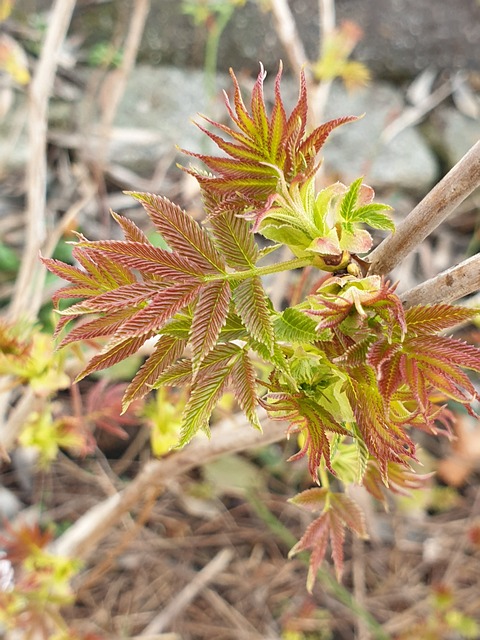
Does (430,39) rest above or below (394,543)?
above

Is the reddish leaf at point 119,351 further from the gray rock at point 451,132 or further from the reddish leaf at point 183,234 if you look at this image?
the gray rock at point 451,132

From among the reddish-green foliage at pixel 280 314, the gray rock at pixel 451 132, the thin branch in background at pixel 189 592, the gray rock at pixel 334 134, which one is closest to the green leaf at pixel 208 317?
the reddish-green foliage at pixel 280 314

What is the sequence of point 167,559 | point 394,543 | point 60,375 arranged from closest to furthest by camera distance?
point 60,375 < point 167,559 < point 394,543

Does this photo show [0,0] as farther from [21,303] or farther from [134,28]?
[21,303]

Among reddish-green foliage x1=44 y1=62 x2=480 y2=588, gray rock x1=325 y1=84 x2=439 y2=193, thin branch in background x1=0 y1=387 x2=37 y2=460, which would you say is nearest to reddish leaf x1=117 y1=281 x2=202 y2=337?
reddish-green foliage x1=44 y1=62 x2=480 y2=588

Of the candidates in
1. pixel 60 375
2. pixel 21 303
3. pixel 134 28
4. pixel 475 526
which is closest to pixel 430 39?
pixel 134 28

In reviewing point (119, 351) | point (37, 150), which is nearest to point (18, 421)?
point (37, 150)

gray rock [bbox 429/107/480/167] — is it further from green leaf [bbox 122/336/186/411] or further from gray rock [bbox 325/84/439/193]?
green leaf [bbox 122/336/186/411]

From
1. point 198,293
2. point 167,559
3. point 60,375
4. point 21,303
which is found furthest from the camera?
point 167,559
